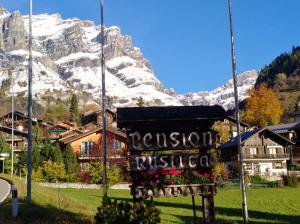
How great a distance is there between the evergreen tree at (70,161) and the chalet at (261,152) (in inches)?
1101

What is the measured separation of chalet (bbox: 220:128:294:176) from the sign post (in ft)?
215

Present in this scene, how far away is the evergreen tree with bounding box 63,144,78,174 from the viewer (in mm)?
64688

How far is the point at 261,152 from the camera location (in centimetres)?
8300

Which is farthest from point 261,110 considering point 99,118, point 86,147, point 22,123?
point 86,147

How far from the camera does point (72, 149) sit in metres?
68.9

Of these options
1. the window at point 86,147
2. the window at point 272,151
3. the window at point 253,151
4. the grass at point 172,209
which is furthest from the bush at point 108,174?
the window at point 272,151

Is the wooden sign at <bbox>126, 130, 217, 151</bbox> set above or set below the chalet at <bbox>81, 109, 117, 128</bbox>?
below

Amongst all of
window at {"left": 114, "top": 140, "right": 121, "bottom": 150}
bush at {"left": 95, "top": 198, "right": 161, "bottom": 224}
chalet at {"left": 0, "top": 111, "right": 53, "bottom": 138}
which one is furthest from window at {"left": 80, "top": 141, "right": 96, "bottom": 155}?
bush at {"left": 95, "top": 198, "right": 161, "bottom": 224}

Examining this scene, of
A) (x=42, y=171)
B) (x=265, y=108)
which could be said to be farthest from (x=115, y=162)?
(x=265, y=108)

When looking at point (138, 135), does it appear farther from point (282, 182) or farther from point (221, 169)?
point (221, 169)

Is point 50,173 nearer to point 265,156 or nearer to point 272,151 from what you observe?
point 265,156

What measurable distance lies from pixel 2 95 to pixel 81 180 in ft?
490

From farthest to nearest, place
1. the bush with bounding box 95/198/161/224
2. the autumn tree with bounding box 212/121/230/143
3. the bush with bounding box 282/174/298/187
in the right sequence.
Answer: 1. the autumn tree with bounding box 212/121/230/143
2. the bush with bounding box 282/174/298/187
3. the bush with bounding box 95/198/161/224

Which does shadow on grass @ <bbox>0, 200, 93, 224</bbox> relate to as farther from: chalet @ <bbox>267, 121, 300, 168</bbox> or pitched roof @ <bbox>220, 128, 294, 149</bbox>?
chalet @ <bbox>267, 121, 300, 168</bbox>
